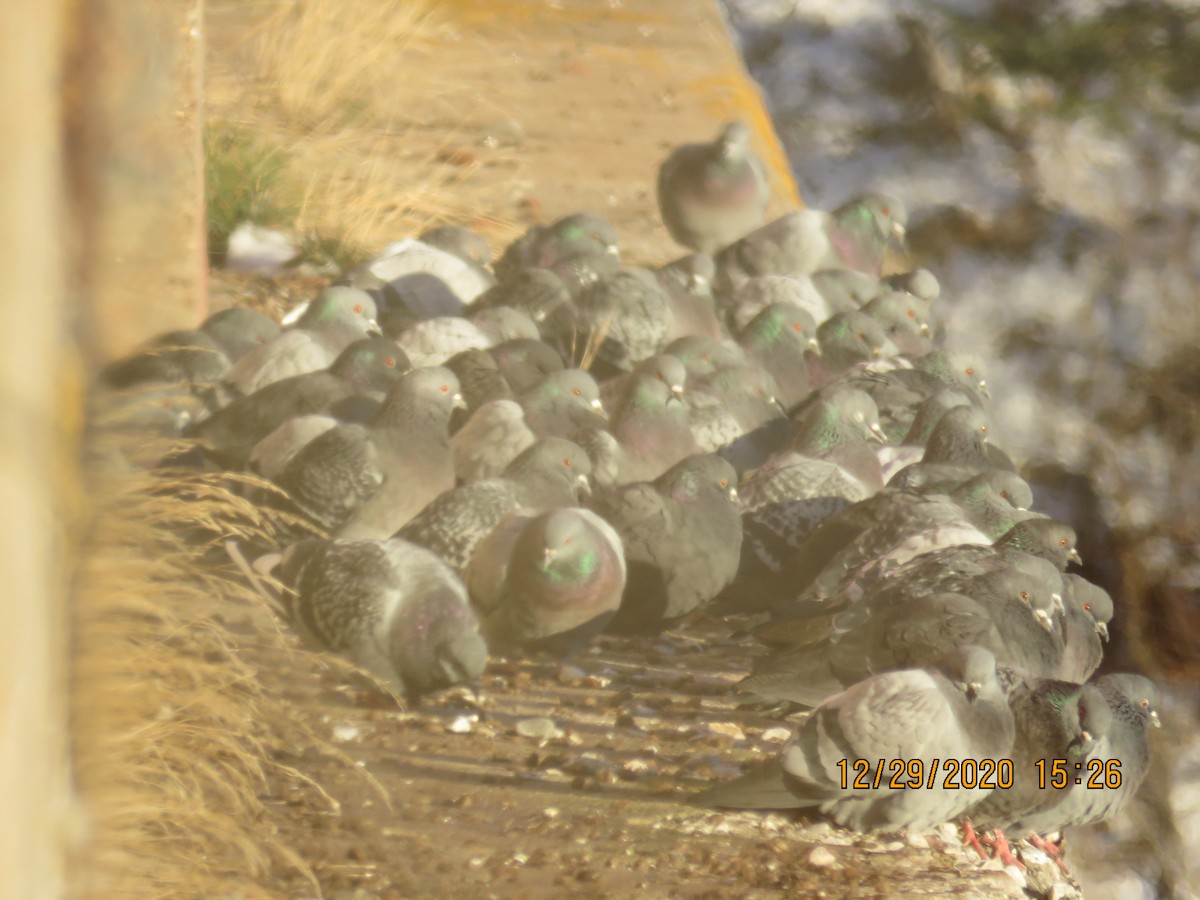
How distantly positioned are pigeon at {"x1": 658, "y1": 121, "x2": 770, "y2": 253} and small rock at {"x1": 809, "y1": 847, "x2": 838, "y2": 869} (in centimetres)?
396

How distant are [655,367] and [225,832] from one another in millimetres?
2491

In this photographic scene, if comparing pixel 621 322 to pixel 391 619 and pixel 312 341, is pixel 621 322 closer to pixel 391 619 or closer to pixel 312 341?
pixel 312 341

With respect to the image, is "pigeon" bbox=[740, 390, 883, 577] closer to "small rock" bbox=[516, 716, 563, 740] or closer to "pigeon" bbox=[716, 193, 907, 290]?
"small rock" bbox=[516, 716, 563, 740]

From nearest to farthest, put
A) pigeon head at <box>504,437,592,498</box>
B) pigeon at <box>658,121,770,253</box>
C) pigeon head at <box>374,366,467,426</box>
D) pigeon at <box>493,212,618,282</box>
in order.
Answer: pigeon head at <box>504,437,592,498</box> → pigeon head at <box>374,366,467,426</box> → pigeon at <box>493,212,618,282</box> → pigeon at <box>658,121,770,253</box>

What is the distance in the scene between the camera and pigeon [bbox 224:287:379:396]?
4.89 meters

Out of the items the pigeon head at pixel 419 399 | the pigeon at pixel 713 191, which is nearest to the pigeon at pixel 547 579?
the pigeon head at pixel 419 399

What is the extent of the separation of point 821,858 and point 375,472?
1710 mm

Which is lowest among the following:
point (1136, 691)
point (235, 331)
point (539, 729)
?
point (1136, 691)

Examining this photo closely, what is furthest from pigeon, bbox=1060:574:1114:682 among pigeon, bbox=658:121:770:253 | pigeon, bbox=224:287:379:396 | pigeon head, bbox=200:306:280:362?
pigeon, bbox=658:121:770:253

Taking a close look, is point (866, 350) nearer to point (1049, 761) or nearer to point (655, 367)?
point (655, 367)

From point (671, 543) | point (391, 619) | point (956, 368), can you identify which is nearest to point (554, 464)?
point (671, 543)

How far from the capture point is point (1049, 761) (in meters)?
3.48

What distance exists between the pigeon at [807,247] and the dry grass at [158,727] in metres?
3.65

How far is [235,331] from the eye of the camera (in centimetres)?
513
